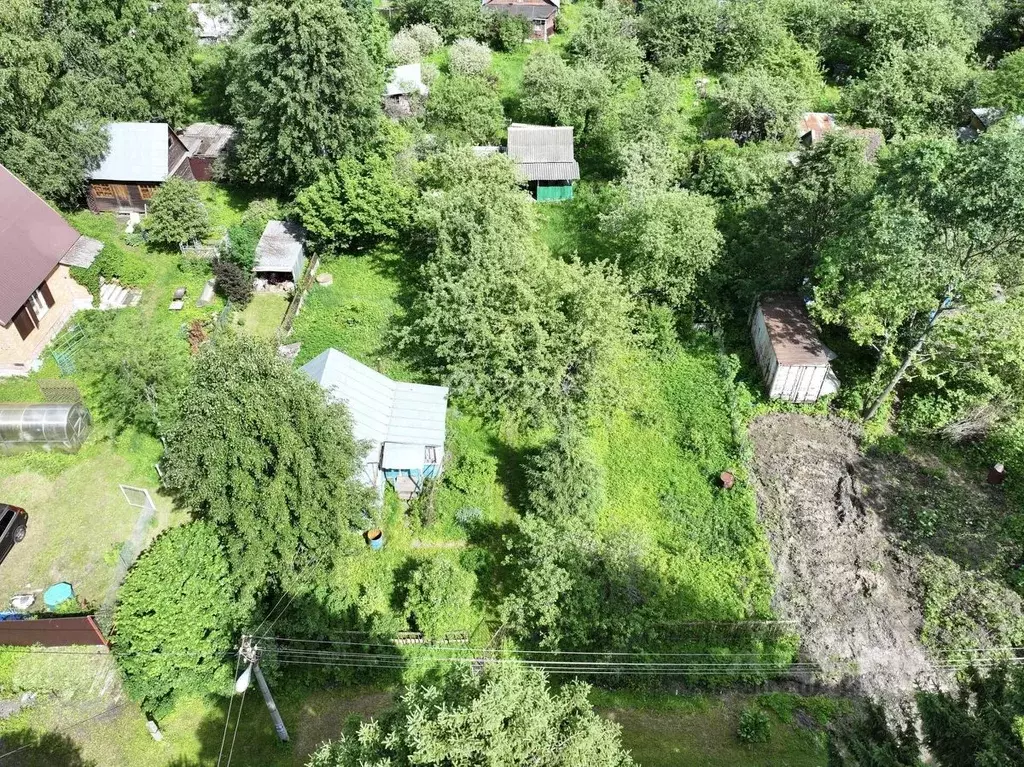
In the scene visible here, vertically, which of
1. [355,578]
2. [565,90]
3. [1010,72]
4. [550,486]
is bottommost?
[355,578]

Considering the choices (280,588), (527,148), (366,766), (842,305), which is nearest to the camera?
(366,766)

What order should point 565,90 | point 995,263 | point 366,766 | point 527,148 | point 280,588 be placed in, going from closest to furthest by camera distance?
point 366,766 < point 280,588 < point 995,263 < point 527,148 < point 565,90

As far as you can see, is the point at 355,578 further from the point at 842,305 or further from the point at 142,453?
the point at 842,305

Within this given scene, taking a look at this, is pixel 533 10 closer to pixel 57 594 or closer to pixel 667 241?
pixel 667 241

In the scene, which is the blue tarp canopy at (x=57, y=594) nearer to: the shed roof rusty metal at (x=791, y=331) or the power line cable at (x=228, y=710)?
the power line cable at (x=228, y=710)

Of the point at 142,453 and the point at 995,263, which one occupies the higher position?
the point at 995,263

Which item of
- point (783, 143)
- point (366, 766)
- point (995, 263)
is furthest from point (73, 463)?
point (783, 143)
